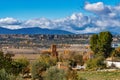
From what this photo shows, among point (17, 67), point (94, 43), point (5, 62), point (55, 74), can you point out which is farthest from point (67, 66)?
point (94, 43)

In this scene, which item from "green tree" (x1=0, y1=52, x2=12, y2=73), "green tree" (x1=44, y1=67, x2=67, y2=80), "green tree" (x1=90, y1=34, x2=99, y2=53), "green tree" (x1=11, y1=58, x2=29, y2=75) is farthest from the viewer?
"green tree" (x1=90, y1=34, x2=99, y2=53)

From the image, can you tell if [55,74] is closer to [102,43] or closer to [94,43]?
[102,43]

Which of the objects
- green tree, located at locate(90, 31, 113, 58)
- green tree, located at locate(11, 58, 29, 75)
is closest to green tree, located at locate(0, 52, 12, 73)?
green tree, located at locate(11, 58, 29, 75)

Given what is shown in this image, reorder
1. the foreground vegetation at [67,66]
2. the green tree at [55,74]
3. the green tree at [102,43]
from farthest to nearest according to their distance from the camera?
1. the green tree at [102,43]
2. the foreground vegetation at [67,66]
3. the green tree at [55,74]

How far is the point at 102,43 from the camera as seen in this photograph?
87.9 metres

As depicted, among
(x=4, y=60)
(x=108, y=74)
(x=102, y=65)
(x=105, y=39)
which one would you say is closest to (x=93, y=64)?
(x=102, y=65)

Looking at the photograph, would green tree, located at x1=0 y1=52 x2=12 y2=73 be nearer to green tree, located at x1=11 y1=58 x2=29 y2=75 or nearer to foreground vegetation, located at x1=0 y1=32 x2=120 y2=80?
foreground vegetation, located at x1=0 y1=32 x2=120 y2=80

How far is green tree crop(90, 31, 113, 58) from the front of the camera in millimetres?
88250

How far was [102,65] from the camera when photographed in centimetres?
8138

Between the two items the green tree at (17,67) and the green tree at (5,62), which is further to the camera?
the green tree at (17,67)

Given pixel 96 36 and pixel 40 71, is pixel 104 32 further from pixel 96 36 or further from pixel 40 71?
pixel 40 71

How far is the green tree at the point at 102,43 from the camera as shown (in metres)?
88.2

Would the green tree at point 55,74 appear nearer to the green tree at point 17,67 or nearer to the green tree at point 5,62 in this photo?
the green tree at point 5,62

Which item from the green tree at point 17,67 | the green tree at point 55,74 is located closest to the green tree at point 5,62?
the green tree at point 17,67
